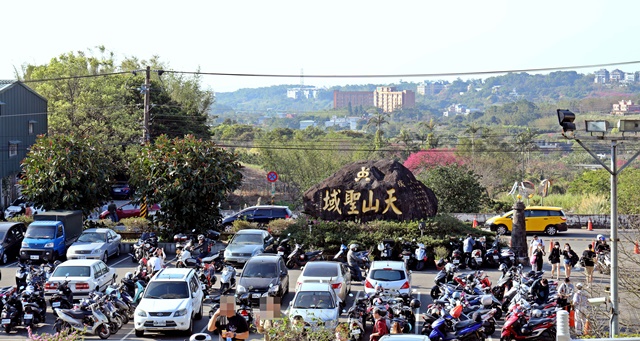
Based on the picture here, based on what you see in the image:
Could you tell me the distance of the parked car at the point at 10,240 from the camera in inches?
1150

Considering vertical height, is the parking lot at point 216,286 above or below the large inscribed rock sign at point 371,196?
below

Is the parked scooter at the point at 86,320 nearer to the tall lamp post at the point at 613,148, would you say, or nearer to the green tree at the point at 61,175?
the tall lamp post at the point at 613,148

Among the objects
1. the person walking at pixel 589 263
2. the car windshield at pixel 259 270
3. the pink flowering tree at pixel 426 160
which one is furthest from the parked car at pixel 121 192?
the person walking at pixel 589 263

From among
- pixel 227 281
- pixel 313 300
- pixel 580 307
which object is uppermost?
pixel 313 300

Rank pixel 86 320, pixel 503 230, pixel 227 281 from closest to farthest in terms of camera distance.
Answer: pixel 86 320
pixel 227 281
pixel 503 230

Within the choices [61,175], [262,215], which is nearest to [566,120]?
[262,215]

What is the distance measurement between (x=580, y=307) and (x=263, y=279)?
8679 mm

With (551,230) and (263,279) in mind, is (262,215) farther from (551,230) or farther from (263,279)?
(263,279)

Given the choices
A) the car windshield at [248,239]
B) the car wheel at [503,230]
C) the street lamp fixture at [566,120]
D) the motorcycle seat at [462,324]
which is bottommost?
the car wheel at [503,230]

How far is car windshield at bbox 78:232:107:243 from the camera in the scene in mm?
29094

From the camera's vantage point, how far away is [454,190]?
43.5 meters

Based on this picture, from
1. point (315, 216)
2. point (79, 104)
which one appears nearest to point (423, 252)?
point (315, 216)

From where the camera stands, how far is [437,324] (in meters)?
17.0

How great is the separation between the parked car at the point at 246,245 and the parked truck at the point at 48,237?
6.38m
